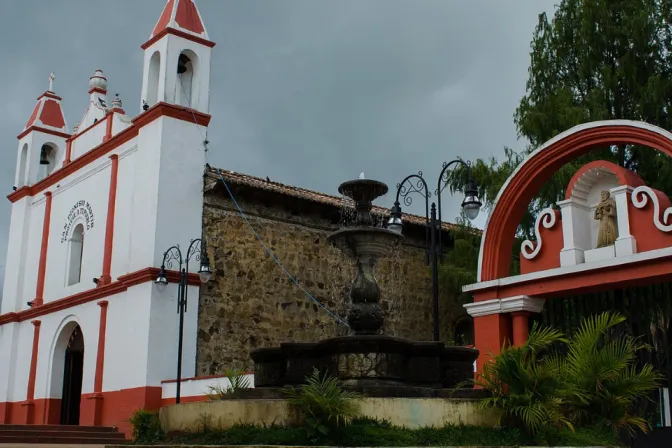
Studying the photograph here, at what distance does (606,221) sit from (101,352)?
11521 millimetres

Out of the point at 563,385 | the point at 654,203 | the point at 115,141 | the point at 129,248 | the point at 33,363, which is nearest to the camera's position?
the point at 563,385

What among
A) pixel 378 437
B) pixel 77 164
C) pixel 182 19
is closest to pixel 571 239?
pixel 378 437

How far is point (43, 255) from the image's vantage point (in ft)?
70.2

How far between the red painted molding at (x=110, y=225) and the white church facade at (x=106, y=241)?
0.11ft

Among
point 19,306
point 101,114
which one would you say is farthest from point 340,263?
point 19,306

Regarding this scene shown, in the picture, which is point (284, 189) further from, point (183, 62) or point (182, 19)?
point (182, 19)

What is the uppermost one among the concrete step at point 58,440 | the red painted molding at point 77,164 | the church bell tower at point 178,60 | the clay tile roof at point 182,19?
the clay tile roof at point 182,19

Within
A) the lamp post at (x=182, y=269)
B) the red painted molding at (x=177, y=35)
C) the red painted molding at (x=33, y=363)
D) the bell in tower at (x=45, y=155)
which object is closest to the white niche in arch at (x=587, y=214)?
the lamp post at (x=182, y=269)

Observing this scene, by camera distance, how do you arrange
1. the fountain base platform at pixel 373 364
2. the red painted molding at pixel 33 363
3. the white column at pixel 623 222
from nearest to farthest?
the fountain base platform at pixel 373 364 < the white column at pixel 623 222 < the red painted molding at pixel 33 363

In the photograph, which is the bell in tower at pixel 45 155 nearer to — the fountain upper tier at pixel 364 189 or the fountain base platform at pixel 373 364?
the fountain upper tier at pixel 364 189

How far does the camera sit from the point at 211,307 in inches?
666

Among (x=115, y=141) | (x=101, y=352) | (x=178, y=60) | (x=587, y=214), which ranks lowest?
(x=101, y=352)

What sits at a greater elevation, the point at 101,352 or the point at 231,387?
the point at 101,352

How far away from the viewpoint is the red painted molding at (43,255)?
69.2 ft
